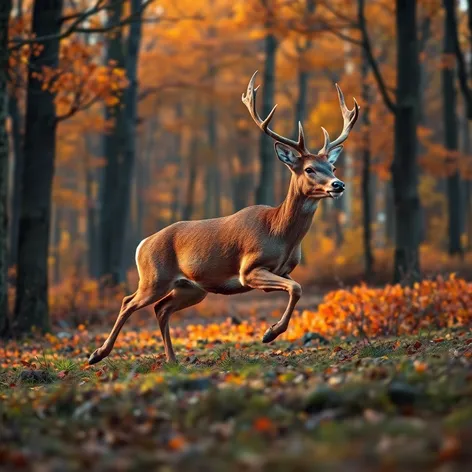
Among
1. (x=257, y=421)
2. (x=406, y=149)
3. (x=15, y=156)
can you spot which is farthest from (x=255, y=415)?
(x=15, y=156)

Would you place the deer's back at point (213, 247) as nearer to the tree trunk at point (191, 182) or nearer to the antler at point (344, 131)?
the antler at point (344, 131)

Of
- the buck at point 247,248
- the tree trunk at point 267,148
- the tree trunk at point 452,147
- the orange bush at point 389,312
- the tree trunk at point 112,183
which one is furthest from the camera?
the tree trunk at point 452,147

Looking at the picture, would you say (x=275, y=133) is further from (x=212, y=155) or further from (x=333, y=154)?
(x=212, y=155)

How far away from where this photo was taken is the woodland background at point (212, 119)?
14992 mm

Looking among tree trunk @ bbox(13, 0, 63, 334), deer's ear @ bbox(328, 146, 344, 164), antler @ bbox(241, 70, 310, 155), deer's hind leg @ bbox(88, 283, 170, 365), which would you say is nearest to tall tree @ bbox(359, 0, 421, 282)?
tree trunk @ bbox(13, 0, 63, 334)

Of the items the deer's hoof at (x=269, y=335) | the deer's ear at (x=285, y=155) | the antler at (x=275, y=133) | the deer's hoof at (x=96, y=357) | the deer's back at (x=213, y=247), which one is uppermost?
the antler at (x=275, y=133)

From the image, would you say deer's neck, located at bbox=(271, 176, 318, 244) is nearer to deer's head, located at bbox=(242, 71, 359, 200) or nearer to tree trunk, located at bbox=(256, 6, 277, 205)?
deer's head, located at bbox=(242, 71, 359, 200)

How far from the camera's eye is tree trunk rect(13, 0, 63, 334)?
48.9 feet

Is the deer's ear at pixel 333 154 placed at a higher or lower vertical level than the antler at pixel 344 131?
lower

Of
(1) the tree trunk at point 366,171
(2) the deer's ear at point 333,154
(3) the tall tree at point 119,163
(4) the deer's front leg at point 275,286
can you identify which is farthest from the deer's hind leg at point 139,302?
(1) the tree trunk at point 366,171

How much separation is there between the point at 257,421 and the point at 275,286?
12.7 ft

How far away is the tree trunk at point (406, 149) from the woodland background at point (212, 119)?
0.09 feet

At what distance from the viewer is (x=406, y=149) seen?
17.4 m

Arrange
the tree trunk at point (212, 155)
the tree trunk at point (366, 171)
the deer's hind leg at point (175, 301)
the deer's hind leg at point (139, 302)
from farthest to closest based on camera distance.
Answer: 1. the tree trunk at point (212, 155)
2. the tree trunk at point (366, 171)
3. the deer's hind leg at point (175, 301)
4. the deer's hind leg at point (139, 302)
